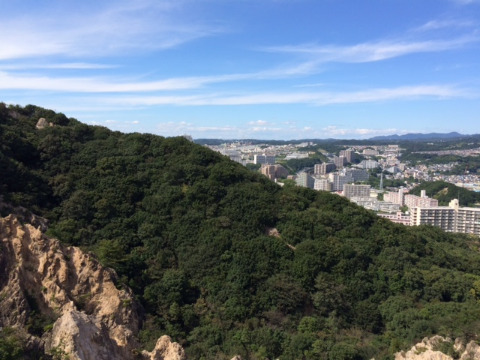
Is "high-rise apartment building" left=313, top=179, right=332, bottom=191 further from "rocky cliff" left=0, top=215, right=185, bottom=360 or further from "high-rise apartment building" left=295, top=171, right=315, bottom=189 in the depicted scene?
"rocky cliff" left=0, top=215, right=185, bottom=360

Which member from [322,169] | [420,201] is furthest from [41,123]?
[322,169]

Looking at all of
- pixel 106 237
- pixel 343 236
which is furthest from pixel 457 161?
pixel 106 237

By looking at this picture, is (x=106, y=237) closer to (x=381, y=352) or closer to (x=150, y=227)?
(x=150, y=227)

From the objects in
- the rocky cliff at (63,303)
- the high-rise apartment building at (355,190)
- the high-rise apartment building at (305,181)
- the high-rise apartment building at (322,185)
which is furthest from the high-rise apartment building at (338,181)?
the rocky cliff at (63,303)

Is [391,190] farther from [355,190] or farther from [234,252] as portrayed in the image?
[234,252]

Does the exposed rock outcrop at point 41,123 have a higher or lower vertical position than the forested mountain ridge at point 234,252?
higher

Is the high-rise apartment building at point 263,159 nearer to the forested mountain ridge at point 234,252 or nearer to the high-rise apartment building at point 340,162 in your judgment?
the high-rise apartment building at point 340,162

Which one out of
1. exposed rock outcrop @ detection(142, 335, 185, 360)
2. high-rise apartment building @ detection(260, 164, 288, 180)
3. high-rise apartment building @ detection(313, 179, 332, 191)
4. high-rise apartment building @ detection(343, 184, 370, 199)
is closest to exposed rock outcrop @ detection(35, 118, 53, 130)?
exposed rock outcrop @ detection(142, 335, 185, 360)
